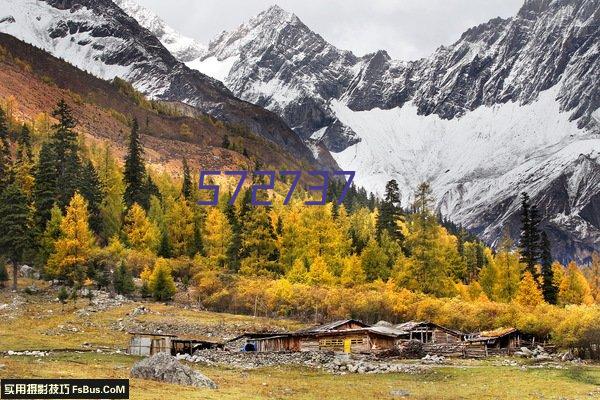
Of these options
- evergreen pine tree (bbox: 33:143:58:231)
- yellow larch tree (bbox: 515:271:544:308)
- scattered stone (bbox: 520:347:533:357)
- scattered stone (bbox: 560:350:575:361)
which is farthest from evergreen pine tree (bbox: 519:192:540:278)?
evergreen pine tree (bbox: 33:143:58:231)

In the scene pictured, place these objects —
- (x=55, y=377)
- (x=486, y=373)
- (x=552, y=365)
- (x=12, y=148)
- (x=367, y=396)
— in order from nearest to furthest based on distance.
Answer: (x=55, y=377) → (x=367, y=396) → (x=486, y=373) → (x=552, y=365) → (x=12, y=148)

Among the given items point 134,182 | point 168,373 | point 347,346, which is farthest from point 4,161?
point 168,373

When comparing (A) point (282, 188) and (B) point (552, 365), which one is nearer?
(B) point (552, 365)

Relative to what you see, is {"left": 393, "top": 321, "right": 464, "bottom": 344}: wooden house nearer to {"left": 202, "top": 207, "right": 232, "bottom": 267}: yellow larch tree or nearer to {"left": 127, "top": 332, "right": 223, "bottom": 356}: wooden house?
{"left": 127, "top": 332, "right": 223, "bottom": 356}: wooden house

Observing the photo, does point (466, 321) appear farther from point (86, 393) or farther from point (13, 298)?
point (86, 393)

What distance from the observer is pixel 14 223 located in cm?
Result: 8556

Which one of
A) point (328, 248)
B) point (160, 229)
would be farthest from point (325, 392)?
point (160, 229)

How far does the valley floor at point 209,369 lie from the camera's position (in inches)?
1598

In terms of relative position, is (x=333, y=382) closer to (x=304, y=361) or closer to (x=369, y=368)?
(x=369, y=368)

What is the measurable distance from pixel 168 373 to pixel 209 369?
1147cm

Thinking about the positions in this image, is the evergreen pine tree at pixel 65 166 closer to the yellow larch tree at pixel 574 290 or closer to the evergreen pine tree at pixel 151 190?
the evergreen pine tree at pixel 151 190

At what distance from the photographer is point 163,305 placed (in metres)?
81.9

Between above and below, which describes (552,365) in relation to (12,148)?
below

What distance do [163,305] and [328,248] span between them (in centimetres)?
2756
